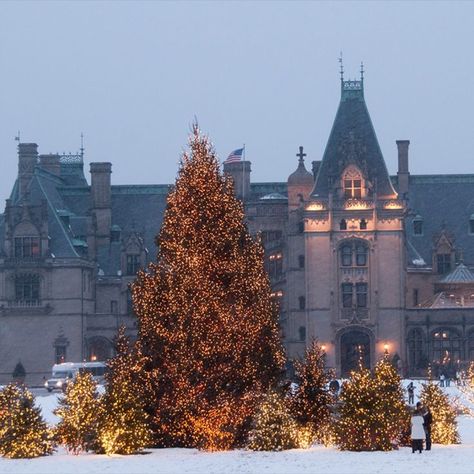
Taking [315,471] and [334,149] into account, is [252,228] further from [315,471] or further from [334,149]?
[315,471]

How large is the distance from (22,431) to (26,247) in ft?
176

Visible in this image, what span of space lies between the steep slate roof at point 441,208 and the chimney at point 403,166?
0.86 metres

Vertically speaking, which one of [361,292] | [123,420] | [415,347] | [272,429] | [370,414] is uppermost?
[361,292]

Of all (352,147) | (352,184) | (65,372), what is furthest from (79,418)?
(352,147)

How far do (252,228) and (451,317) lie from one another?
14536mm

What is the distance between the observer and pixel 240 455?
113 ft

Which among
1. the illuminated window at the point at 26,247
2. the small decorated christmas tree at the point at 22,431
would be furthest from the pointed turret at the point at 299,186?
the small decorated christmas tree at the point at 22,431

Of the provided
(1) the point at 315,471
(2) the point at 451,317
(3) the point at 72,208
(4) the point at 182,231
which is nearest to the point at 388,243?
(2) the point at 451,317

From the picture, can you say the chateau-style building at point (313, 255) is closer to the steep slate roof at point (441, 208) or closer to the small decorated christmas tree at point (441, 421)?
the steep slate roof at point (441, 208)

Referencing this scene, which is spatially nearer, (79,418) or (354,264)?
(79,418)

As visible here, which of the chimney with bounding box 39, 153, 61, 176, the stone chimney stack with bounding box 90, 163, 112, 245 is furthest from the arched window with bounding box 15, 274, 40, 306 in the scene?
the chimney with bounding box 39, 153, 61, 176

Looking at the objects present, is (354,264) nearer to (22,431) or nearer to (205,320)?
(205,320)

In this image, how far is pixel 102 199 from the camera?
93.1 metres

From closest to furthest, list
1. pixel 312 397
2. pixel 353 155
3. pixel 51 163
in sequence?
pixel 312 397, pixel 353 155, pixel 51 163
